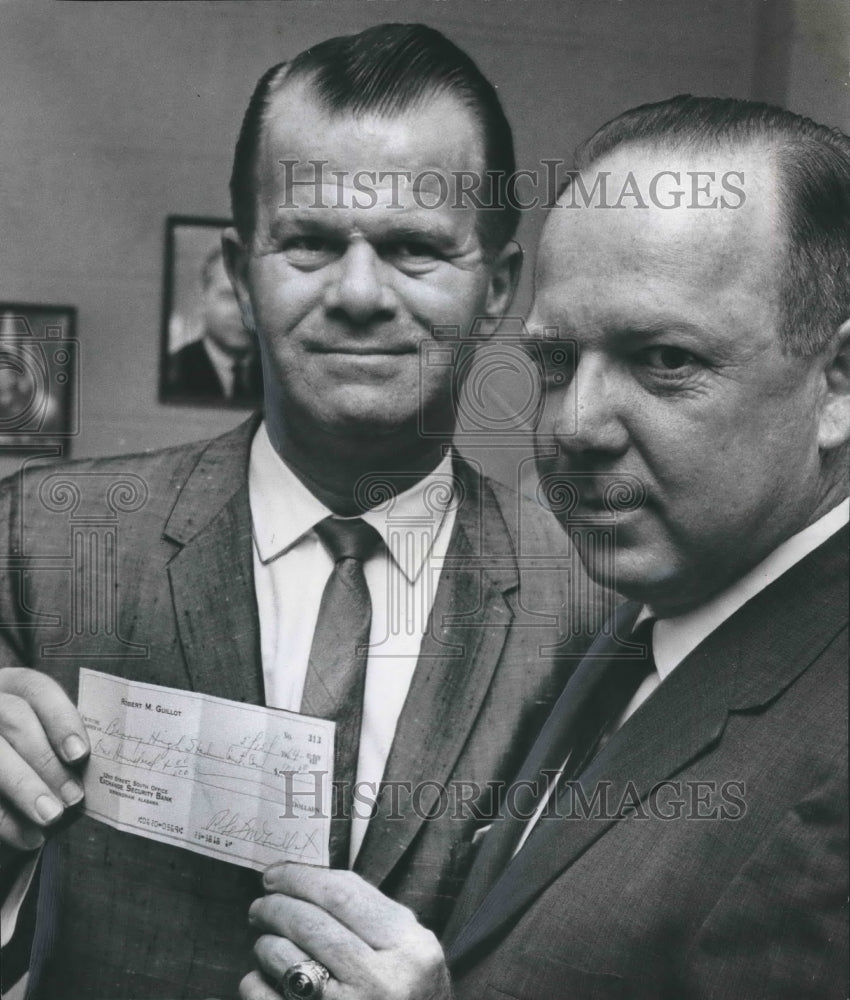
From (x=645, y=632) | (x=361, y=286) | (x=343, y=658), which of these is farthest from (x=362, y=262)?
(x=645, y=632)

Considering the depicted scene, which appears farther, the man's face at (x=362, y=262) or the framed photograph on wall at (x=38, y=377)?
the framed photograph on wall at (x=38, y=377)

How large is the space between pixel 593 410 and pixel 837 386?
0.42 metres

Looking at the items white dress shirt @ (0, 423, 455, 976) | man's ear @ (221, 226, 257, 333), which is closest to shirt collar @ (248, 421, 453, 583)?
white dress shirt @ (0, 423, 455, 976)

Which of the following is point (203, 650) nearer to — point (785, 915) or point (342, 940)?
point (342, 940)

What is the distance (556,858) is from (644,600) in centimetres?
49

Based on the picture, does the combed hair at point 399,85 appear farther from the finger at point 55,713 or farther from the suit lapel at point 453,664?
the finger at point 55,713

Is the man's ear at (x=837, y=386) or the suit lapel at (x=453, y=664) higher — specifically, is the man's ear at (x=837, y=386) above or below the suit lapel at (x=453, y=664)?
above

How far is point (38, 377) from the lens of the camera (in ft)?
7.73

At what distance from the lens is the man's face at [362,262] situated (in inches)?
85.5

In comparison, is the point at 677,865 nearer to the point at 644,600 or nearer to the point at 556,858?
the point at 556,858

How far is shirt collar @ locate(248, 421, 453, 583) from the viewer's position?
7.43 ft

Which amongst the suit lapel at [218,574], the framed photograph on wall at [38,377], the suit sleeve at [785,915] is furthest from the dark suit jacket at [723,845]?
the framed photograph on wall at [38,377]

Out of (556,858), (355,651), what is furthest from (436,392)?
(556,858)

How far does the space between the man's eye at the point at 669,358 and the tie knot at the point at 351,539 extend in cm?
Result: 62
